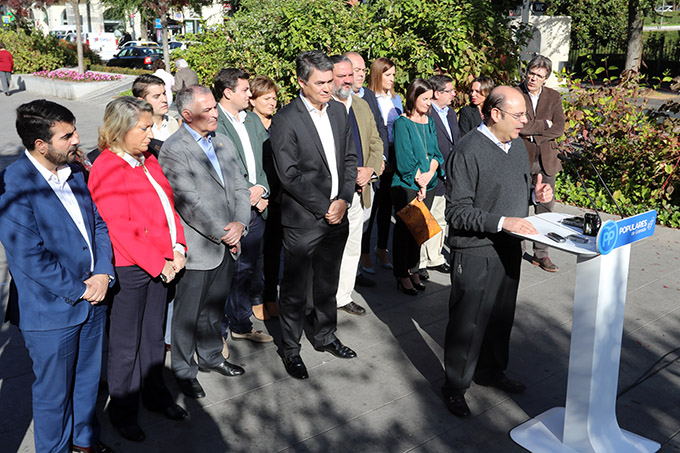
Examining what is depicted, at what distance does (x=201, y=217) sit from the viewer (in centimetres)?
416

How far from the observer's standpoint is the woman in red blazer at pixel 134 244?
3.64m

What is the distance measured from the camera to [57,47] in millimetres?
30734

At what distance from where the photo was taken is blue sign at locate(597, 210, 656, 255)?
3135 mm

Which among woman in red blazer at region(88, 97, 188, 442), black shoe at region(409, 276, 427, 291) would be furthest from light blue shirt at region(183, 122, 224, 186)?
black shoe at region(409, 276, 427, 291)

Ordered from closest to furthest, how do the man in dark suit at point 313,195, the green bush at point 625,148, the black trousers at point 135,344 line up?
1. the black trousers at point 135,344
2. the man in dark suit at point 313,195
3. the green bush at point 625,148

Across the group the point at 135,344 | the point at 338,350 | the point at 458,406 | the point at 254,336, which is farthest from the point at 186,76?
the point at 458,406

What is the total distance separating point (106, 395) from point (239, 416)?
0.98 meters

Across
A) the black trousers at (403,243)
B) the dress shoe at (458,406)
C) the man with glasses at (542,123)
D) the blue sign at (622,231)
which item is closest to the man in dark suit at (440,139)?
the black trousers at (403,243)

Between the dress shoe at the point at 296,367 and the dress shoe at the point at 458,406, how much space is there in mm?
1049

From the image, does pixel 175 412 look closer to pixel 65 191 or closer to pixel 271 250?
pixel 65 191

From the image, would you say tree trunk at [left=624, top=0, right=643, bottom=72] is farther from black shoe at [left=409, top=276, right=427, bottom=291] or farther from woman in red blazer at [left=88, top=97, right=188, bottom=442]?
woman in red blazer at [left=88, top=97, right=188, bottom=442]

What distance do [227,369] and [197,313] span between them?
1.85 feet

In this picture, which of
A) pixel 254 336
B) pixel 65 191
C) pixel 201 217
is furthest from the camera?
pixel 254 336

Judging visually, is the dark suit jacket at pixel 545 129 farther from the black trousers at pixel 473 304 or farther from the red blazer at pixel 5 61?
the red blazer at pixel 5 61
